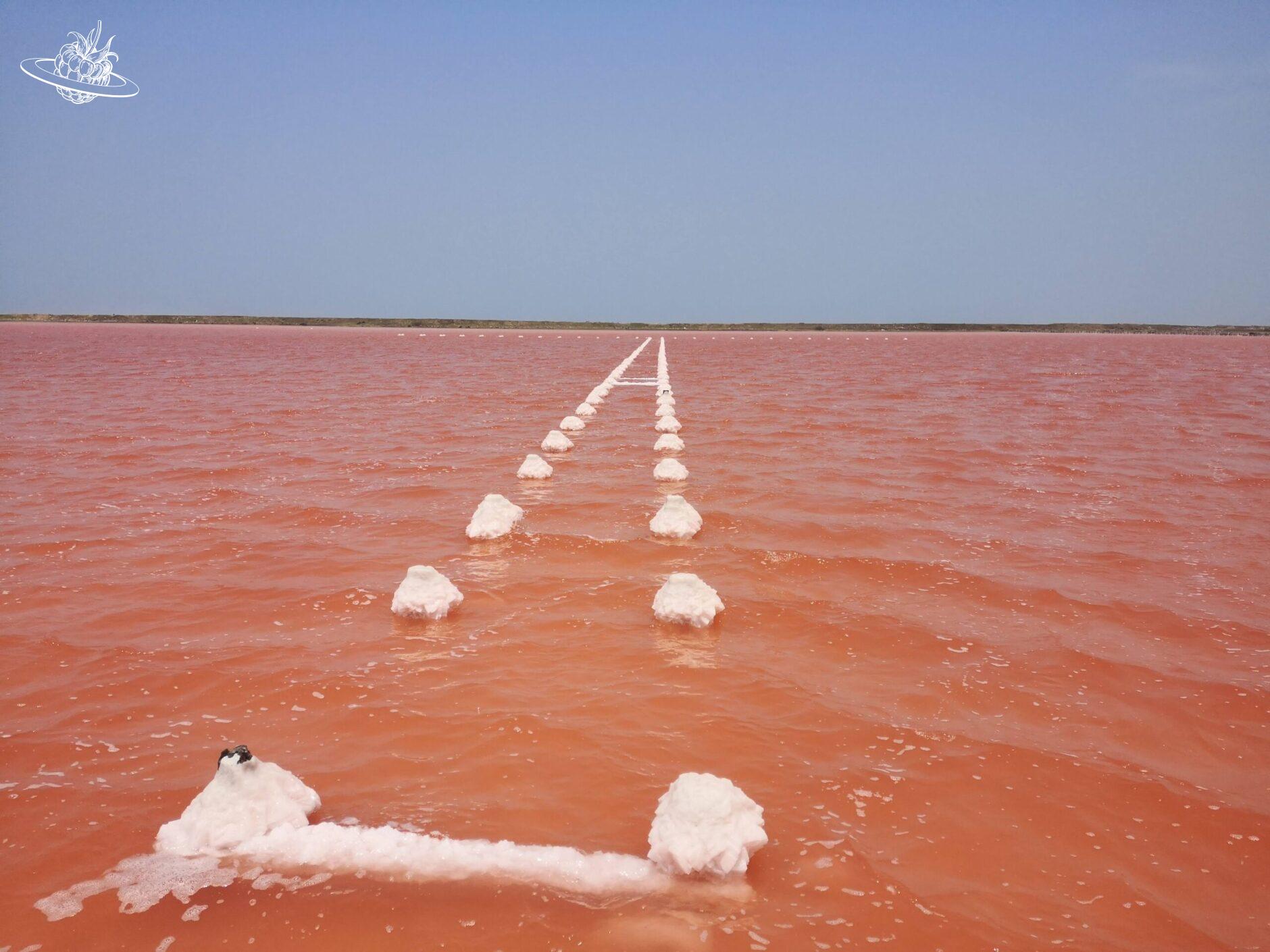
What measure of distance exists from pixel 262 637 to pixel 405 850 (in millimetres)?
1947

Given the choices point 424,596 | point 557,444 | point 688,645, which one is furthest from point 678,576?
point 557,444

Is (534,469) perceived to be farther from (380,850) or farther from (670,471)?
(380,850)

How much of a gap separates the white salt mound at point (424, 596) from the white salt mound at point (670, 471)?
341cm

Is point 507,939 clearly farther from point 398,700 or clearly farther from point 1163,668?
point 1163,668

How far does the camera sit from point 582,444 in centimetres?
925

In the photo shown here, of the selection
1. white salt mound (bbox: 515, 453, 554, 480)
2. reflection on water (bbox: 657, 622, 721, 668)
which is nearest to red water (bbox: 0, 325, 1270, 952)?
reflection on water (bbox: 657, 622, 721, 668)

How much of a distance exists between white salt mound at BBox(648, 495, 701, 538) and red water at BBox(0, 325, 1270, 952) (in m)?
0.12

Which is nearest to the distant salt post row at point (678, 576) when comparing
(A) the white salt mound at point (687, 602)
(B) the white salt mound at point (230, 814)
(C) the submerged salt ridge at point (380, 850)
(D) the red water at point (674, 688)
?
(A) the white salt mound at point (687, 602)

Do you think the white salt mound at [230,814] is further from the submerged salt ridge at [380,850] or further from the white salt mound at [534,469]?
the white salt mound at [534,469]

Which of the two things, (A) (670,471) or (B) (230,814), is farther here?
(A) (670,471)

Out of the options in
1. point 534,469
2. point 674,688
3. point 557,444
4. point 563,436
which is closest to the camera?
point 674,688

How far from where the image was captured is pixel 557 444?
28.2ft

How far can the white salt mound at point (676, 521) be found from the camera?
5.25 meters

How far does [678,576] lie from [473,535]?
1.94 m
